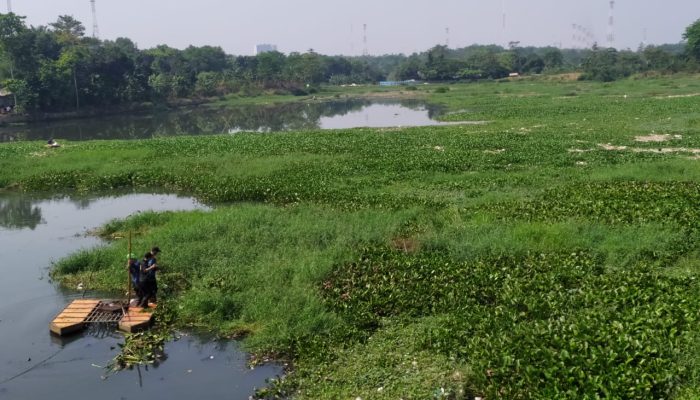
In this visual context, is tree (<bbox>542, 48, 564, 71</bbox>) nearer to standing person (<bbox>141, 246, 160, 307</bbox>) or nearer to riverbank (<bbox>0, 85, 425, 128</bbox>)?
riverbank (<bbox>0, 85, 425, 128</bbox>)

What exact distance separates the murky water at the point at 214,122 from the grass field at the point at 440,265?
26.4 m

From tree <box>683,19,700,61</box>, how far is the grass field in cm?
7494

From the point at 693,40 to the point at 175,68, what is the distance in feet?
273

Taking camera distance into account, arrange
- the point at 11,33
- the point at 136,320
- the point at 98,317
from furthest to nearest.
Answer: the point at 11,33, the point at 98,317, the point at 136,320

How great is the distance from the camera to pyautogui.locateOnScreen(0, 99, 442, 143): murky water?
52812mm

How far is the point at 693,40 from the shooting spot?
89.9 metres

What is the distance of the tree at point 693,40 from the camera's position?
88.9 meters

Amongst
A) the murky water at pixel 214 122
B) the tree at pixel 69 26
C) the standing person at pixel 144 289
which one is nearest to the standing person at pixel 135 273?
the standing person at pixel 144 289

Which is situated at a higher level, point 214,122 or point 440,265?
point 214,122

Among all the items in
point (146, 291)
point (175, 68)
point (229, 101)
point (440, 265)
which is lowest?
point (146, 291)

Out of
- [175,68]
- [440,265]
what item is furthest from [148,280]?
[175,68]

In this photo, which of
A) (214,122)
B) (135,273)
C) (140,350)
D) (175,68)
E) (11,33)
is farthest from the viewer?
(175,68)

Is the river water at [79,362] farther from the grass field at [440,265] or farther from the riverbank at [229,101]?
the riverbank at [229,101]

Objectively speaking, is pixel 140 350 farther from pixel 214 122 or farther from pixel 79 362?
pixel 214 122
